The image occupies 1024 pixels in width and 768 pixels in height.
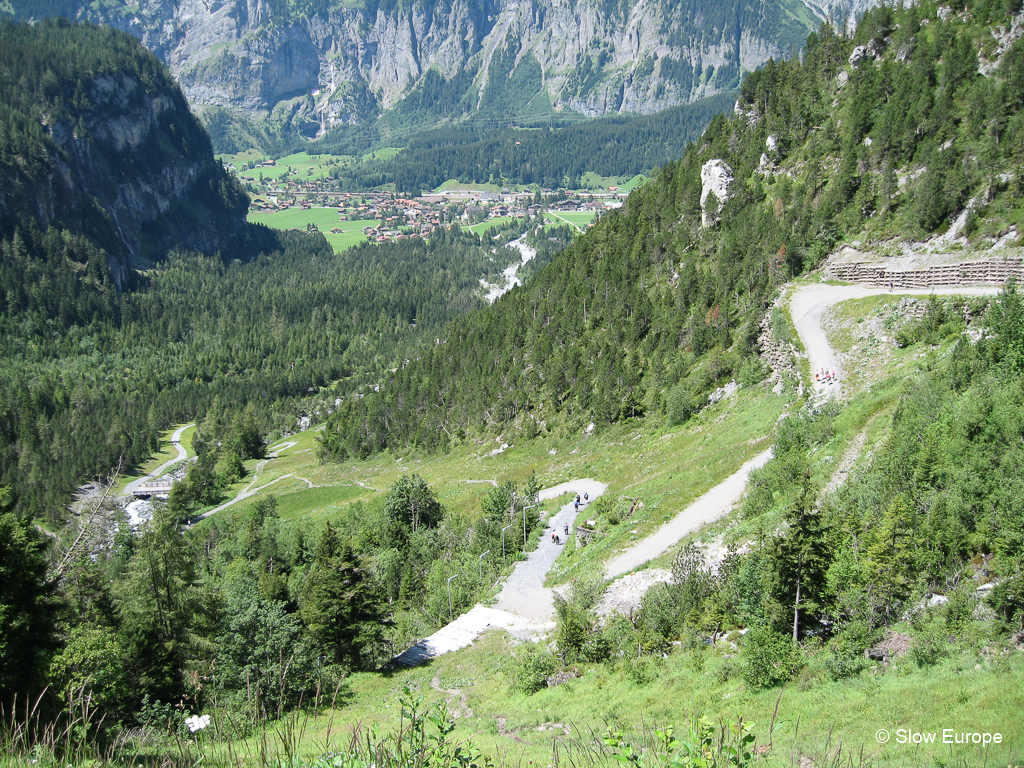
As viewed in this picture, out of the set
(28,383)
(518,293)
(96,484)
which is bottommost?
(96,484)

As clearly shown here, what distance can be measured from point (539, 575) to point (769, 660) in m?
26.1

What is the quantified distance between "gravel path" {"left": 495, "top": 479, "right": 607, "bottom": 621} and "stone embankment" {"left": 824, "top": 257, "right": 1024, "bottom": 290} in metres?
33.0

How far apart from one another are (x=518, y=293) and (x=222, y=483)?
75536mm

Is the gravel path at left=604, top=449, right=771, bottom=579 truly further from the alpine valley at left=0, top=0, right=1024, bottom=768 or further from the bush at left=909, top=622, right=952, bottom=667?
the bush at left=909, top=622, right=952, bottom=667

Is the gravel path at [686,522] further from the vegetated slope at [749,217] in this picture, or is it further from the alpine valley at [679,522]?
the vegetated slope at [749,217]

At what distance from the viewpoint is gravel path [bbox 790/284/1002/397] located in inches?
1948

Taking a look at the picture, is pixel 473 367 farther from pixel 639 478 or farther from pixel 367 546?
pixel 639 478

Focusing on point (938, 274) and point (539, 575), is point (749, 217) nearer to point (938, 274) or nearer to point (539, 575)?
point (938, 274)

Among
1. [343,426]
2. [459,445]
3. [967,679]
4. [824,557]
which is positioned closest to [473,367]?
[459,445]

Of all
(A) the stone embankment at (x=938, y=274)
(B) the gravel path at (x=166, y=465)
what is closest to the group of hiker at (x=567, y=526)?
(A) the stone embankment at (x=938, y=274)

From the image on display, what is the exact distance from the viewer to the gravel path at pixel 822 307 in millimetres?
49491

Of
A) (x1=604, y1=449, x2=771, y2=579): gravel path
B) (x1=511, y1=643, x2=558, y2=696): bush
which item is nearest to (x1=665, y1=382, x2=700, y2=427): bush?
(x1=604, y1=449, x2=771, y2=579): gravel path

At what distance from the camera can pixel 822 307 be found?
59344mm

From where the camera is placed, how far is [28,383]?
602 feet
